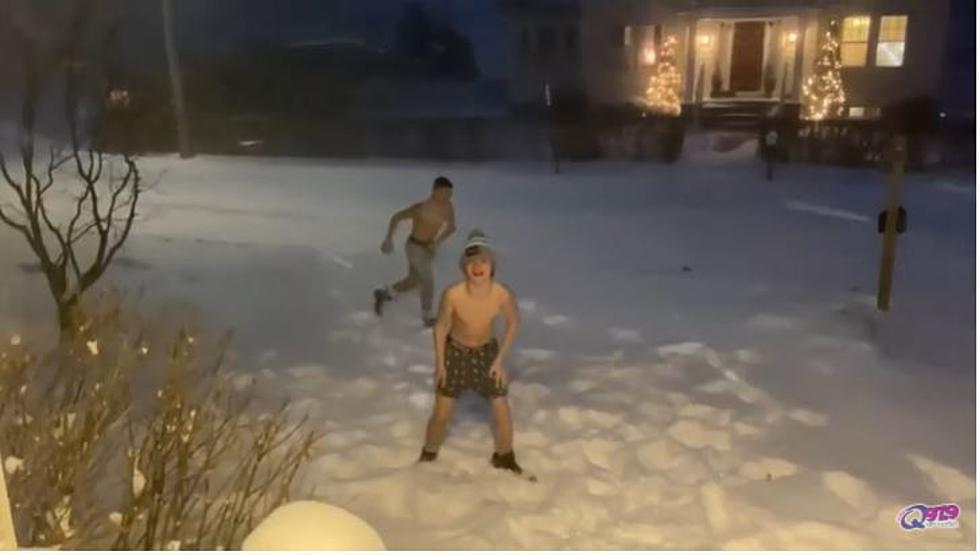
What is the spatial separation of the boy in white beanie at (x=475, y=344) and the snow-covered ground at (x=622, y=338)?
71 millimetres

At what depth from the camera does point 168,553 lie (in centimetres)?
102

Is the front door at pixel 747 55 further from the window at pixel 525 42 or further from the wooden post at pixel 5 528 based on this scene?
the wooden post at pixel 5 528

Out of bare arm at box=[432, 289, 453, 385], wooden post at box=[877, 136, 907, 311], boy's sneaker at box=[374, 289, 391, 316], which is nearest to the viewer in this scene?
bare arm at box=[432, 289, 453, 385]

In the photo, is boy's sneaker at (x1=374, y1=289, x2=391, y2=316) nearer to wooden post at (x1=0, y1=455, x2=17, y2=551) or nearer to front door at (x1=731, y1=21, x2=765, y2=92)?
front door at (x1=731, y1=21, x2=765, y2=92)

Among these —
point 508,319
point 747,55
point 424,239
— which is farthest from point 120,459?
point 747,55

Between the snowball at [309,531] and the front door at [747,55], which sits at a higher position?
the front door at [747,55]

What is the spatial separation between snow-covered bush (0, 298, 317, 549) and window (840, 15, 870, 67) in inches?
55.3

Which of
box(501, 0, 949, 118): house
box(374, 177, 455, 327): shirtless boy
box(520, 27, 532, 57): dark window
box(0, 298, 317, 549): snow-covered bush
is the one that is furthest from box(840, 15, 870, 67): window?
box(0, 298, 317, 549): snow-covered bush

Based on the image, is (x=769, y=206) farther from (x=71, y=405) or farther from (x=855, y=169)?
(x=71, y=405)

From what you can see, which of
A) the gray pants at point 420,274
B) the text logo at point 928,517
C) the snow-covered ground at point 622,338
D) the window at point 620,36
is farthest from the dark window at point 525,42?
the text logo at point 928,517

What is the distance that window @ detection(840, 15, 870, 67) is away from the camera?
6.54ft

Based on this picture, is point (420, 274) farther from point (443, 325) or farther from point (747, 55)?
point (747, 55)

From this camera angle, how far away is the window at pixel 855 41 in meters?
1.99

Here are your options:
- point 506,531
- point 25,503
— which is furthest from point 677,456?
point 25,503
